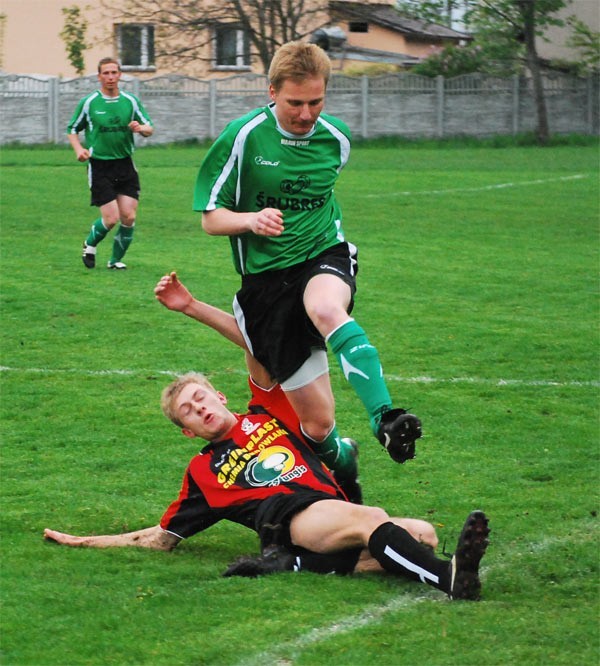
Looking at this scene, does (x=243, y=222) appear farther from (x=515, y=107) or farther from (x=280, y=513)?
(x=515, y=107)

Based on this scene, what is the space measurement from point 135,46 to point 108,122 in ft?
89.6

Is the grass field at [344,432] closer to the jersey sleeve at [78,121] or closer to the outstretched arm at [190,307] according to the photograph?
the outstretched arm at [190,307]

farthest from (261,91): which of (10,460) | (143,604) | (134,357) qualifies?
(143,604)

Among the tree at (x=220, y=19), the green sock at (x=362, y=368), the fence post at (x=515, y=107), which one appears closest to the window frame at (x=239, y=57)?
the tree at (x=220, y=19)

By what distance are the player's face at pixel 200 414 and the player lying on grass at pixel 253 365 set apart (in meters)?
0.50

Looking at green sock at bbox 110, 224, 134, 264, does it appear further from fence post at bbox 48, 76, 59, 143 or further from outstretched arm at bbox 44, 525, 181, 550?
fence post at bbox 48, 76, 59, 143

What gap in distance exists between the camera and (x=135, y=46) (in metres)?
41.2

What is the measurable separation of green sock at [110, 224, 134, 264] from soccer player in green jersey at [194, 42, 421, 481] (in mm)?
8090

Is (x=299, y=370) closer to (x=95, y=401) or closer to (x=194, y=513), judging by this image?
(x=194, y=513)

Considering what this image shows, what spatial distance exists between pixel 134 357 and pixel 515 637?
6.04 m

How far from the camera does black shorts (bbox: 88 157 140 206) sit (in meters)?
14.8

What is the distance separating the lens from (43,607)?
4871 mm

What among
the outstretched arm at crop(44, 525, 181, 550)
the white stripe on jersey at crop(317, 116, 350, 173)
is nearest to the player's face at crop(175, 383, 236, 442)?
the outstretched arm at crop(44, 525, 181, 550)

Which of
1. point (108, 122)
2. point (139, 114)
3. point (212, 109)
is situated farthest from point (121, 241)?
point (212, 109)
